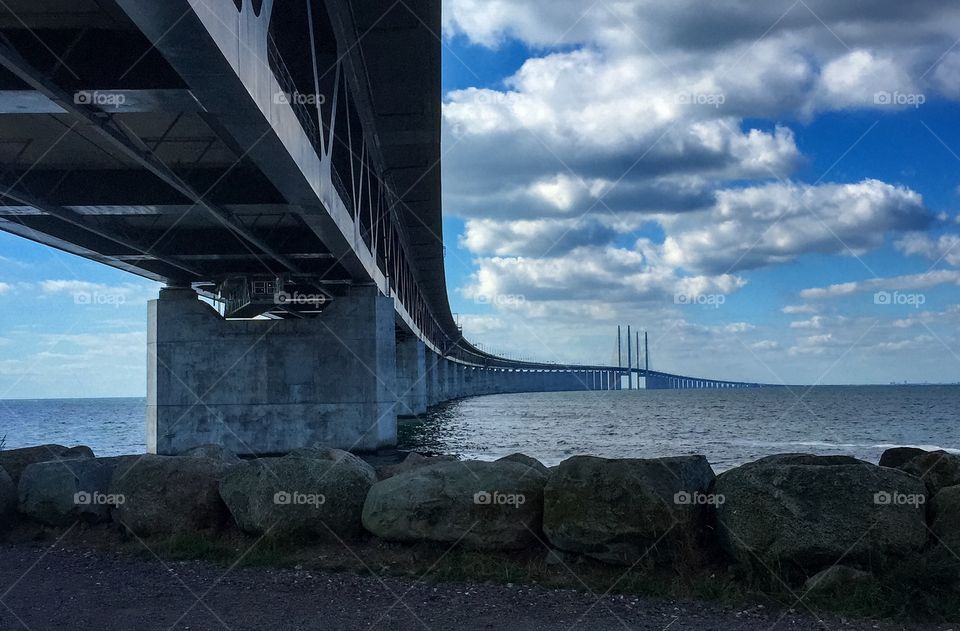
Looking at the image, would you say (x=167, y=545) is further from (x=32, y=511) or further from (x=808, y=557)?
(x=808, y=557)

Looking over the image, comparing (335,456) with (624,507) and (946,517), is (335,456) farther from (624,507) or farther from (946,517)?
(946,517)

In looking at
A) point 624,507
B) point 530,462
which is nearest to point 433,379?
point 530,462

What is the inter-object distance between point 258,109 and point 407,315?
115ft

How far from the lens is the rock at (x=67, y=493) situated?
10438mm

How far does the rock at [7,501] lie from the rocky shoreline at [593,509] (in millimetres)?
16

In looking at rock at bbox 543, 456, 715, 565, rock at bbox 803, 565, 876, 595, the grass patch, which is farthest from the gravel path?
rock at bbox 543, 456, 715, 565

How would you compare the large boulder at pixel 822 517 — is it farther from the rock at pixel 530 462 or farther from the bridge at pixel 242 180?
the bridge at pixel 242 180

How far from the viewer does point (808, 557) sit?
750 centimetres

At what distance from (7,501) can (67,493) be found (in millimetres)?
954

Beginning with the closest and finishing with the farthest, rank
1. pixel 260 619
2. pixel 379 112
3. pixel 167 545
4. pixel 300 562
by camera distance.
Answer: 1. pixel 260 619
2. pixel 300 562
3. pixel 167 545
4. pixel 379 112

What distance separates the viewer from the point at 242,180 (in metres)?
18.5

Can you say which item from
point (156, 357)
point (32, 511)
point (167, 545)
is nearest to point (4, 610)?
point (167, 545)

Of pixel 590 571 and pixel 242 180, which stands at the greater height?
pixel 242 180

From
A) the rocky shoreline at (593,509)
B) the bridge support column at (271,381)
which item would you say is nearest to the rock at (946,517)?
the rocky shoreline at (593,509)
